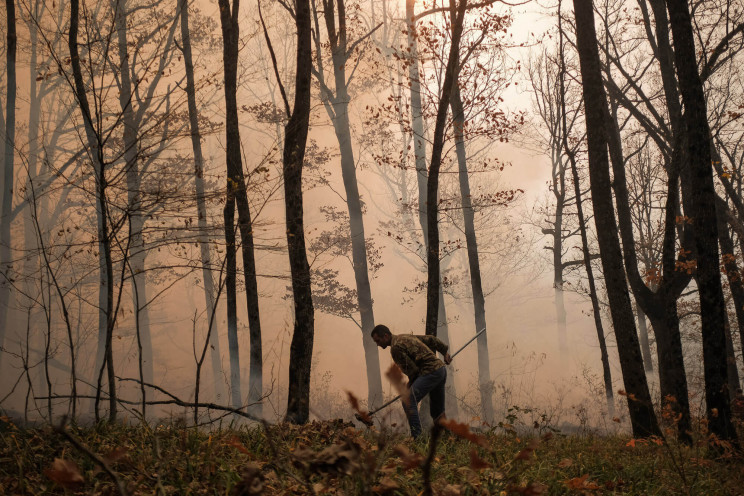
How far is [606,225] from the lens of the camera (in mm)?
7355

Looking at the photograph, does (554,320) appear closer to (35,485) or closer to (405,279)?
(405,279)

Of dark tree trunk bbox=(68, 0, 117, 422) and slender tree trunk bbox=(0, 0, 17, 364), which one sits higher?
slender tree trunk bbox=(0, 0, 17, 364)

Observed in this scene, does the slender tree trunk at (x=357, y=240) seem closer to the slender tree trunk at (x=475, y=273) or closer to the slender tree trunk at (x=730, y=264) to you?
the slender tree trunk at (x=475, y=273)

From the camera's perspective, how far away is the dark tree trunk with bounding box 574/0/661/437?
7.12m

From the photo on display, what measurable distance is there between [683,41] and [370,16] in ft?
45.2

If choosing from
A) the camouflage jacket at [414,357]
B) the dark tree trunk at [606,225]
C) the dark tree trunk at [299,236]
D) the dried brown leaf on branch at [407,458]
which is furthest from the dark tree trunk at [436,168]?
the dried brown leaf on branch at [407,458]

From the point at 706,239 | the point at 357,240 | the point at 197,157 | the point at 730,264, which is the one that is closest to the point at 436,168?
the point at 706,239

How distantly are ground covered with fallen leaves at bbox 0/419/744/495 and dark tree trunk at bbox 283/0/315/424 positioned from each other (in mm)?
2032

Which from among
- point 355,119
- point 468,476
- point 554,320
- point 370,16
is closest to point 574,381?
point 554,320

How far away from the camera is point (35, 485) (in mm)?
3219

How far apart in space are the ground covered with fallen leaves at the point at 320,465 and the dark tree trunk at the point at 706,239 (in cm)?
50

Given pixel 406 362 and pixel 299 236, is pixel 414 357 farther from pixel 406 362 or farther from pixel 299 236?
pixel 299 236

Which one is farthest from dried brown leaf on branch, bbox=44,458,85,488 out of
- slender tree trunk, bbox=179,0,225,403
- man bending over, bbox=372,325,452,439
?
slender tree trunk, bbox=179,0,225,403

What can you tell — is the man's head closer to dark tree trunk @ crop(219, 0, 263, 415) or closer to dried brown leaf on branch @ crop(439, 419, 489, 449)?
dark tree trunk @ crop(219, 0, 263, 415)
